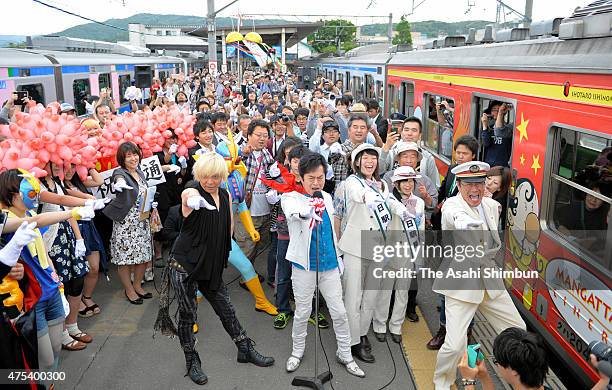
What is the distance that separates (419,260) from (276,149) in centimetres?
223

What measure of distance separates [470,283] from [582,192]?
1008 millimetres

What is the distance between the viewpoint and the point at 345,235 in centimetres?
409

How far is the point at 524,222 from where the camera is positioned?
4.34 metres

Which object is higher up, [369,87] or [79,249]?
[369,87]

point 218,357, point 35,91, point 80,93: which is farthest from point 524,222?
point 80,93

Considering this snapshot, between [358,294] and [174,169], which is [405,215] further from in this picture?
[174,169]

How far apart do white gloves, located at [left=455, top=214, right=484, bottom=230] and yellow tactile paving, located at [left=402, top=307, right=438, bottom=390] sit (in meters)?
1.31

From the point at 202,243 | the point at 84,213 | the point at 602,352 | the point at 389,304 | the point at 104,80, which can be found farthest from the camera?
the point at 104,80

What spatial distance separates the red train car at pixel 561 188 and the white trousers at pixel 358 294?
1.28m

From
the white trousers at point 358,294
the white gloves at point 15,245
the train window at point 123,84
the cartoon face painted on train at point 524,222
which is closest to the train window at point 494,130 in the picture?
the cartoon face painted on train at point 524,222

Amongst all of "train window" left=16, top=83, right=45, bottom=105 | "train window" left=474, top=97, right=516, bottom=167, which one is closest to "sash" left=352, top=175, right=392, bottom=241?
"train window" left=474, top=97, right=516, bottom=167

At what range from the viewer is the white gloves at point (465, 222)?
3338 millimetres

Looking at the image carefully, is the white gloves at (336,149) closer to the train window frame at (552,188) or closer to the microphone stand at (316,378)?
the microphone stand at (316,378)

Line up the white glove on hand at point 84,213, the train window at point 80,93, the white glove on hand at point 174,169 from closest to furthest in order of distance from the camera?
the white glove on hand at point 84,213 → the white glove on hand at point 174,169 → the train window at point 80,93
